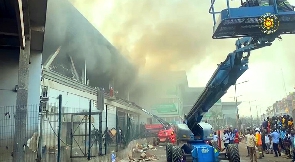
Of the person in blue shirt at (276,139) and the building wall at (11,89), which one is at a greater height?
the building wall at (11,89)

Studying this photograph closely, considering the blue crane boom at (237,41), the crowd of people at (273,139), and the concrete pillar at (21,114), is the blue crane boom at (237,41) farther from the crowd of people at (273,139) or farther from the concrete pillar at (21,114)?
the concrete pillar at (21,114)

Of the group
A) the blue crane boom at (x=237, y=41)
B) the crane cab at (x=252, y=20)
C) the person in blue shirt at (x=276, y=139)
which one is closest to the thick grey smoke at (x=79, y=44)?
the blue crane boom at (x=237, y=41)

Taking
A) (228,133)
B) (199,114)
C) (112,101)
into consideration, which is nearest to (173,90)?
(112,101)

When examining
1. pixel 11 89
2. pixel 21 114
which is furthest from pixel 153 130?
pixel 21 114

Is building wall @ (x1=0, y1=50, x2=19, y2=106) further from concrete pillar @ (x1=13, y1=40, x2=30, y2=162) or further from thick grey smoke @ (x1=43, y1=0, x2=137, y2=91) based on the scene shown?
thick grey smoke @ (x1=43, y1=0, x2=137, y2=91)

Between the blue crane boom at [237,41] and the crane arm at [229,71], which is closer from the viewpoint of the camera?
the blue crane boom at [237,41]

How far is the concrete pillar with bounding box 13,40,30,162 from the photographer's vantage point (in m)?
8.52

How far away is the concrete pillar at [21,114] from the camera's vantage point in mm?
8523

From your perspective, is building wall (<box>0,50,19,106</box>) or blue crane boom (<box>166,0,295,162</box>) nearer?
blue crane boom (<box>166,0,295,162</box>)

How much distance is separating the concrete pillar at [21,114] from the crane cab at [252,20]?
20.0 feet

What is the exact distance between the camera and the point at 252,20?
7.84 meters

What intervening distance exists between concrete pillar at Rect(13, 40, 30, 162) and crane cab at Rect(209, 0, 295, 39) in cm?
610

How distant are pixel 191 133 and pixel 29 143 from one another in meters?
6.13

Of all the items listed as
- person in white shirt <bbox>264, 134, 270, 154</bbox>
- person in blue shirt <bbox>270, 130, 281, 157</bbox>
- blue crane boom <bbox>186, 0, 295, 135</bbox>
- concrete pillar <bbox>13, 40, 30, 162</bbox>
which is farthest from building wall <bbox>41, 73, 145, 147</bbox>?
person in white shirt <bbox>264, 134, 270, 154</bbox>
